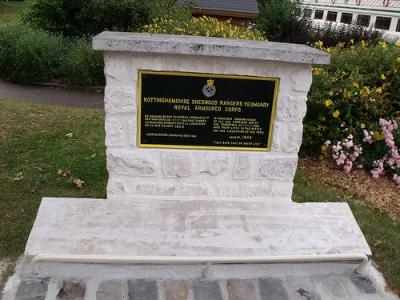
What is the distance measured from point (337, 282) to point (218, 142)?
1.65 meters

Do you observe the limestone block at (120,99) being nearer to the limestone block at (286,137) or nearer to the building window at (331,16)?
the limestone block at (286,137)

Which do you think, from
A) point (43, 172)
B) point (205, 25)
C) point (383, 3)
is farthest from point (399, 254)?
point (383, 3)

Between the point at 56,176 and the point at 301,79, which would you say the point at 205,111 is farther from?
the point at 56,176

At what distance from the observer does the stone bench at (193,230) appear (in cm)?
321

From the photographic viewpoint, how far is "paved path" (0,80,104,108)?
32.4ft

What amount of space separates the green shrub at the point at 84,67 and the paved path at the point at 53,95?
12.8 inches

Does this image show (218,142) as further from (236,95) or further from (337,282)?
(337,282)

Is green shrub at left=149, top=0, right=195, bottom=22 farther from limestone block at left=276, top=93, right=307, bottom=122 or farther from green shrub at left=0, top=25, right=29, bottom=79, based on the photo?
limestone block at left=276, top=93, right=307, bottom=122

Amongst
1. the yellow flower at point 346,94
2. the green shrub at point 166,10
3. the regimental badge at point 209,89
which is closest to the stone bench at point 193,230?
the regimental badge at point 209,89

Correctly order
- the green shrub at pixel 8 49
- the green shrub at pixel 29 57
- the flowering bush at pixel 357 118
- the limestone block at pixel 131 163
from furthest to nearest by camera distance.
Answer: the green shrub at pixel 8 49, the green shrub at pixel 29 57, the flowering bush at pixel 357 118, the limestone block at pixel 131 163

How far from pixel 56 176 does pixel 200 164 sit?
2109mm

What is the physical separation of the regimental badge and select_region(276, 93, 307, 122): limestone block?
64 cm

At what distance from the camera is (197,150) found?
376cm

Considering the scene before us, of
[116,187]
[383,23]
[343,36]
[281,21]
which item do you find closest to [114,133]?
[116,187]
